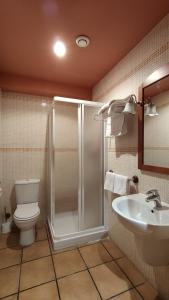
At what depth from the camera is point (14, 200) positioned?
8.00 feet

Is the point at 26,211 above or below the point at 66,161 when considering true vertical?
below

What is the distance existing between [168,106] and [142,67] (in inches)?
21.6

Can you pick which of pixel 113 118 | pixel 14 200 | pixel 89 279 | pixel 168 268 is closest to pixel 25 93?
pixel 113 118

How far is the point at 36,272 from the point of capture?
5.10 ft

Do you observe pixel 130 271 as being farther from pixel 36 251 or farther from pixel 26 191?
pixel 26 191

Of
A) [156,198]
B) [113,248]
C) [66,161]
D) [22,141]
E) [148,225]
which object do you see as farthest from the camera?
[22,141]

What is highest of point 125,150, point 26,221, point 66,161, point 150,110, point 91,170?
point 150,110

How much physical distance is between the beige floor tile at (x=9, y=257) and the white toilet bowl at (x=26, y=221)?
0.15 metres

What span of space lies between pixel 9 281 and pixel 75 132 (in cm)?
174

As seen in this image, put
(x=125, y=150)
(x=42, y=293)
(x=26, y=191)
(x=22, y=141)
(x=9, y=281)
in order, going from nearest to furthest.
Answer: (x=42, y=293), (x=9, y=281), (x=125, y=150), (x=26, y=191), (x=22, y=141)

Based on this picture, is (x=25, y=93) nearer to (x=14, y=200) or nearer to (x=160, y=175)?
(x=14, y=200)

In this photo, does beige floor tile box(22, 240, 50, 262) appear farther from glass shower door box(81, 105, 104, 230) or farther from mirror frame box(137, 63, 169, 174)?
mirror frame box(137, 63, 169, 174)

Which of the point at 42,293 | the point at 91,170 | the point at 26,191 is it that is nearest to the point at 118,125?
the point at 91,170

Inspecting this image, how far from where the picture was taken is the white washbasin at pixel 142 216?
0.93 metres
